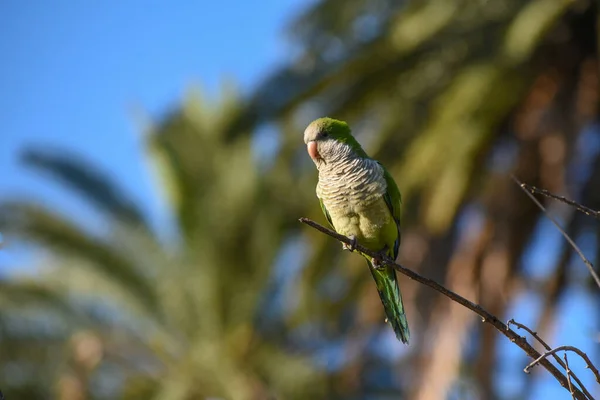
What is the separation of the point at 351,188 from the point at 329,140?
0.67 ft

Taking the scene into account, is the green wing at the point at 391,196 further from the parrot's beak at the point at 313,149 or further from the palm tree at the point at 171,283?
the palm tree at the point at 171,283

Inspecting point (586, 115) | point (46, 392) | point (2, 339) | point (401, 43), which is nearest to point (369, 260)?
Result: point (401, 43)

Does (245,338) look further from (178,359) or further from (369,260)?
(369,260)

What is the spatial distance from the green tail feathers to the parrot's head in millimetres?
451

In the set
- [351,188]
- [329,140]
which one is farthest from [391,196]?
[329,140]

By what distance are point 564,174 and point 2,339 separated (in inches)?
250

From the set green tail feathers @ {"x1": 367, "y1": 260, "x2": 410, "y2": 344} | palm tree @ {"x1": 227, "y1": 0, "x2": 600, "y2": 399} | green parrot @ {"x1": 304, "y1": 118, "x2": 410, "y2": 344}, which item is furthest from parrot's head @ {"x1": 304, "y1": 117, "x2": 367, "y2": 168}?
→ palm tree @ {"x1": 227, "y1": 0, "x2": 600, "y2": 399}

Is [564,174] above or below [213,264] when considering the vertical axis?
below

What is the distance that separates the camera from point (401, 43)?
8.47 m

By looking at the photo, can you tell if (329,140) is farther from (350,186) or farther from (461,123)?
(461,123)

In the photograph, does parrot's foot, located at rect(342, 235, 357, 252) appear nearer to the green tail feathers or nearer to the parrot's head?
the green tail feathers

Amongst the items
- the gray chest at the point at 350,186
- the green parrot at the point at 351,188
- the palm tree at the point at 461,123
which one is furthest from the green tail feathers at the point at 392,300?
the palm tree at the point at 461,123

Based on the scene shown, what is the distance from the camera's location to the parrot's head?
3666mm

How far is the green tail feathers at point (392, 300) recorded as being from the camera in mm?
3369
